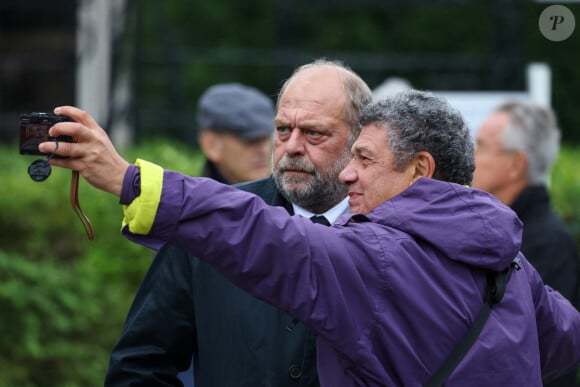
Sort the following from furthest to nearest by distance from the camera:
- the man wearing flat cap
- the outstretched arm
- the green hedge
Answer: the green hedge, the man wearing flat cap, the outstretched arm

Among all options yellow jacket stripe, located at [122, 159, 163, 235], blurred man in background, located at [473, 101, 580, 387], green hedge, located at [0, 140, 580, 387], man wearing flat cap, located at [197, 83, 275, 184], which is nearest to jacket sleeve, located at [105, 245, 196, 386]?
yellow jacket stripe, located at [122, 159, 163, 235]

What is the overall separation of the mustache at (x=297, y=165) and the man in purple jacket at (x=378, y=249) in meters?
0.56

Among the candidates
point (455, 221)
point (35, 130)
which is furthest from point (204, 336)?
point (35, 130)

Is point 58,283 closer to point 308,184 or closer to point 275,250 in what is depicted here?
point 308,184

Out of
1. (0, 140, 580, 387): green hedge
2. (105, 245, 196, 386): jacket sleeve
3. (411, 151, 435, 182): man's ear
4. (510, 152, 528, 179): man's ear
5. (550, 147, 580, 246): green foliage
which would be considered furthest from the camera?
(550, 147, 580, 246): green foliage

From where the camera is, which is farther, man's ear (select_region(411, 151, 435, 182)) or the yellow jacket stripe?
man's ear (select_region(411, 151, 435, 182))

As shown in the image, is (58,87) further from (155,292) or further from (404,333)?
(404,333)

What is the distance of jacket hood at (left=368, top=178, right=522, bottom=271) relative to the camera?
264cm

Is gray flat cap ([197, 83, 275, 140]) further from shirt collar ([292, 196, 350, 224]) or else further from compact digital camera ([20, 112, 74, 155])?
compact digital camera ([20, 112, 74, 155])

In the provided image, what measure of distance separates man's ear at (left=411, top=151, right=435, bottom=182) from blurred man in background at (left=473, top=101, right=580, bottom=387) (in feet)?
6.56

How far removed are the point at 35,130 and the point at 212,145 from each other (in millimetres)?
3445

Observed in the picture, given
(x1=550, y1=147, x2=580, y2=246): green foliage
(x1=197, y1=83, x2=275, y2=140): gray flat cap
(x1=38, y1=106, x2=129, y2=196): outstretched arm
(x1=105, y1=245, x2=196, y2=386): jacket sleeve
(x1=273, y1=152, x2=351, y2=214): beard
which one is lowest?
(x1=550, y1=147, x2=580, y2=246): green foliage

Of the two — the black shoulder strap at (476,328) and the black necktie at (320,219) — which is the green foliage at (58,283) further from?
the black shoulder strap at (476,328)

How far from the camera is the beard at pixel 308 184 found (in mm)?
3430
